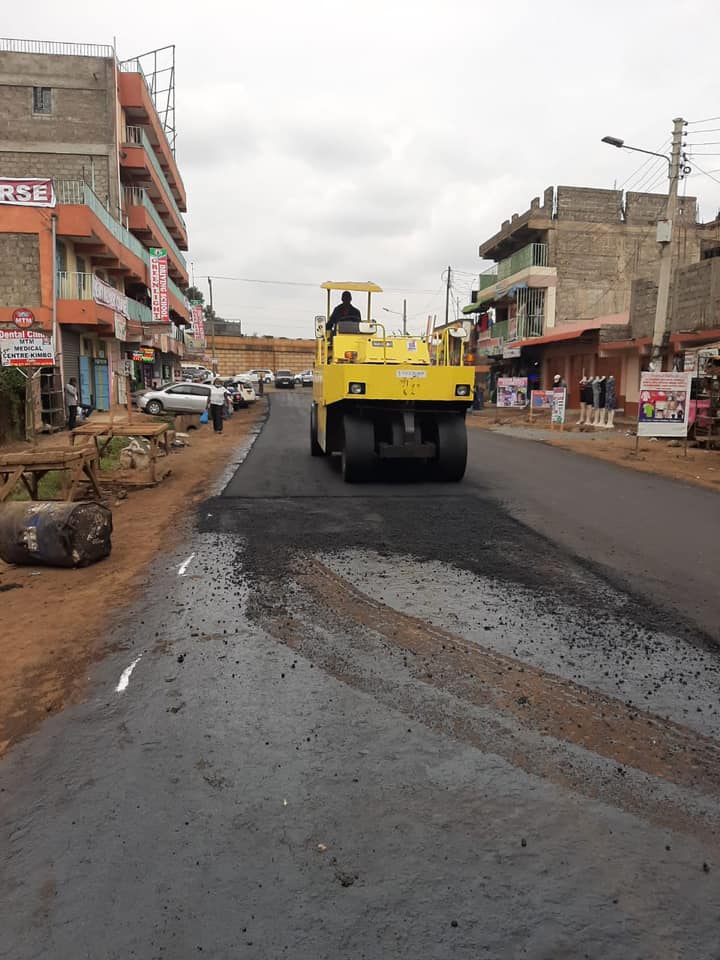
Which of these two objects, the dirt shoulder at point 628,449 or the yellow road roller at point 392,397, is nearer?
the yellow road roller at point 392,397

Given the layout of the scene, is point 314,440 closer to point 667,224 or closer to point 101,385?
point 667,224

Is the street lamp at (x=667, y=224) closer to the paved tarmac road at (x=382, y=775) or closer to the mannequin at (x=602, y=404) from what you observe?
the mannequin at (x=602, y=404)

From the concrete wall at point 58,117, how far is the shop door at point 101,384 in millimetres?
8494

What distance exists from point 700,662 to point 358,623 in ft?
7.16

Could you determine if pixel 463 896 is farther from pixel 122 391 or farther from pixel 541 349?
pixel 541 349

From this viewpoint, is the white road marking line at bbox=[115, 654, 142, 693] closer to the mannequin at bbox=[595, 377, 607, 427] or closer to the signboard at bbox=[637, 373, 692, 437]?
the signboard at bbox=[637, 373, 692, 437]

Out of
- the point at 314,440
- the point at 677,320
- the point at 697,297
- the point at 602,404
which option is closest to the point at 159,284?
the point at 602,404

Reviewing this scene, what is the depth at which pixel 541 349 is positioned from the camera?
3584 cm

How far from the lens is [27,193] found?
71.2 feet

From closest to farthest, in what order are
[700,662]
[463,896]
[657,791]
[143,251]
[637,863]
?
[463,896]
[637,863]
[657,791]
[700,662]
[143,251]

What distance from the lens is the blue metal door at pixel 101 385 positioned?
2880 centimetres

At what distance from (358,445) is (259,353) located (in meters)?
62.5

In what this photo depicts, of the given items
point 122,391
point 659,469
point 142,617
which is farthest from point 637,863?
point 122,391

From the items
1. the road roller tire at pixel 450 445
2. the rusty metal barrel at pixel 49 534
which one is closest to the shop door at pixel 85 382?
the road roller tire at pixel 450 445
